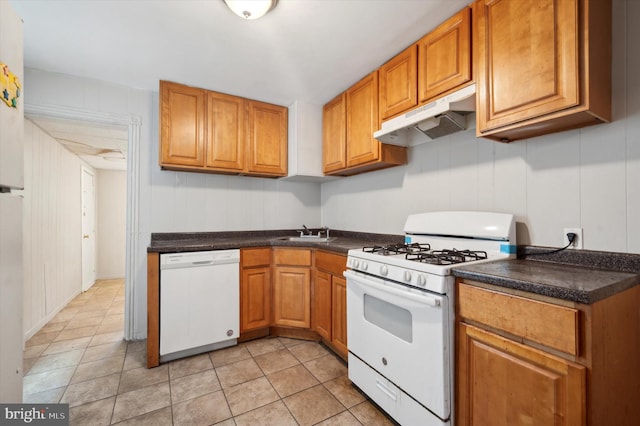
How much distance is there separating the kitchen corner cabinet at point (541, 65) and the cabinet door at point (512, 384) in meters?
1.03

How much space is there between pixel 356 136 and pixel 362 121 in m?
0.14

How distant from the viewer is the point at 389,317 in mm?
1605

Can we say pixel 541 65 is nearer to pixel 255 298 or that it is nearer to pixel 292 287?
pixel 292 287

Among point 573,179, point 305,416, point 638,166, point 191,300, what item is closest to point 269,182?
point 191,300

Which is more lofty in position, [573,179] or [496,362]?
[573,179]

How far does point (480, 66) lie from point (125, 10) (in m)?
2.08

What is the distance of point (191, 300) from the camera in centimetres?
229

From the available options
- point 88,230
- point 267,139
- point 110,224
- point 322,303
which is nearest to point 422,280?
point 322,303

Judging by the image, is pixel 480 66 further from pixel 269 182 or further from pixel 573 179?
pixel 269 182

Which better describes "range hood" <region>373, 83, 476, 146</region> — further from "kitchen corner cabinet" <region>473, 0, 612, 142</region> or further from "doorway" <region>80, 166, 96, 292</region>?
"doorway" <region>80, 166, 96, 292</region>

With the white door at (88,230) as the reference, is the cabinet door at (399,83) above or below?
above

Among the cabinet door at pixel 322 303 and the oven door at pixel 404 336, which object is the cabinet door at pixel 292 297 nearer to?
the cabinet door at pixel 322 303

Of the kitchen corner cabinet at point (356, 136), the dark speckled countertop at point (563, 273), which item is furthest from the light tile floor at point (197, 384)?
the kitchen corner cabinet at point (356, 136)

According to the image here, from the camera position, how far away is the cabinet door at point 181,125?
8.16ft
